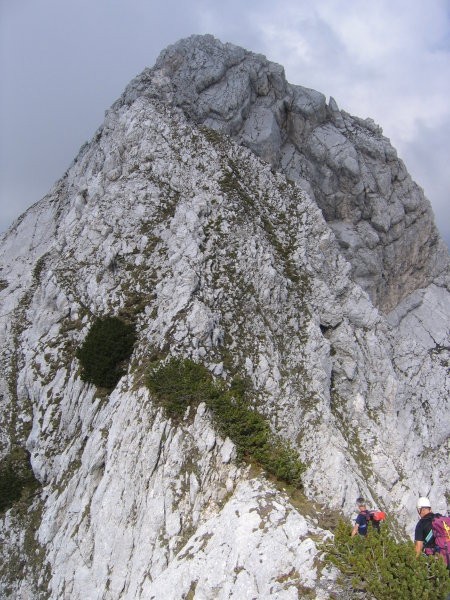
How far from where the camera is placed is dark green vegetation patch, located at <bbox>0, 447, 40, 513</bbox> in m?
26.8

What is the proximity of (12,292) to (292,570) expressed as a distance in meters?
34.2

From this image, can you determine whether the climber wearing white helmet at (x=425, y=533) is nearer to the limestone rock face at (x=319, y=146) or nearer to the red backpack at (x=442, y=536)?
the red backpack at (x=442, y=536)

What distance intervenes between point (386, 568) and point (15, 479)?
22.7 meters

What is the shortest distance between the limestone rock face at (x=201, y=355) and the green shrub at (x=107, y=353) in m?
0.72

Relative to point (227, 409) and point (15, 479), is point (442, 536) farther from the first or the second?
point (15, 479)

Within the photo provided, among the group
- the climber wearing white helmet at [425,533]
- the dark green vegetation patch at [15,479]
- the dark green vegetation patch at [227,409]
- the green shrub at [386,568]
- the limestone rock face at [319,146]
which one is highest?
the limestone rock face at [319,146]

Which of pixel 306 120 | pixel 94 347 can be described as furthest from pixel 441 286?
pixel 94 347

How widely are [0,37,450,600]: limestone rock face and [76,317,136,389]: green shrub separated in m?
0.72

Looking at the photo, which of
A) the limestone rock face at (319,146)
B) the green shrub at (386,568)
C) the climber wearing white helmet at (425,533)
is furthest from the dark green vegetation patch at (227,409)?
the limestone rock face at (319,146)

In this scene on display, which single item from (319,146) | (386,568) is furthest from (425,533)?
(319,146)

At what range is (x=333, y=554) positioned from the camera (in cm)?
1299

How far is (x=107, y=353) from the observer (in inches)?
1056

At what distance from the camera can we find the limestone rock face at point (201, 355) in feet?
61.6

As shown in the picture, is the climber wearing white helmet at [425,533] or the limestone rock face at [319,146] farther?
the limestone rock face at [319,146]
